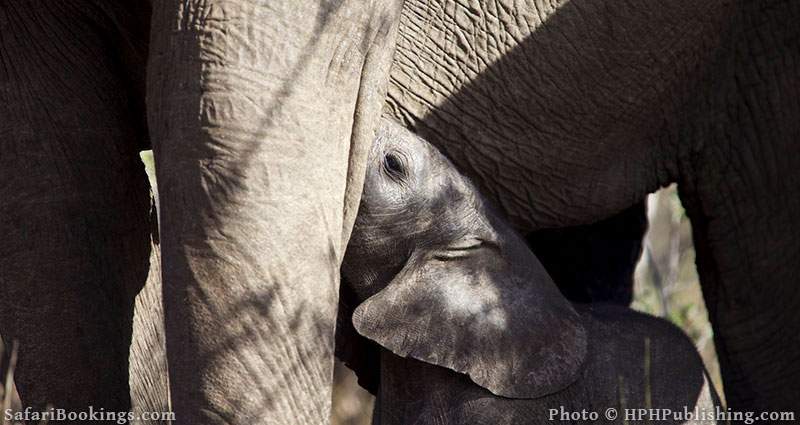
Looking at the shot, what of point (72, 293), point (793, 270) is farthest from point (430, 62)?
point (793, 270)

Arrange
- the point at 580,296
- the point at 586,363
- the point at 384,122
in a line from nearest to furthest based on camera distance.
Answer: the point at 384,122 < the point at 586,363 < the point at 580,296

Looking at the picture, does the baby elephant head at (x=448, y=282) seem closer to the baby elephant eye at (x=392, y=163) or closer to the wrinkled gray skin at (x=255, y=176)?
the baby elephant eye at (x=392, y=163)

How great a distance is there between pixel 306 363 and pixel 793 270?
156 centimetres

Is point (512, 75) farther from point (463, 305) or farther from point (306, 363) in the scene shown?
point (306, 363)

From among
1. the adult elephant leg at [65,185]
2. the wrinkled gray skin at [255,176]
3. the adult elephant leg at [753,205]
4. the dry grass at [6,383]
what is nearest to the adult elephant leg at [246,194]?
the wrinkled gray skin at [255,176]

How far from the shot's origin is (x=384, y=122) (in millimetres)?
2869

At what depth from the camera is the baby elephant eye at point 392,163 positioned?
2.86 meters

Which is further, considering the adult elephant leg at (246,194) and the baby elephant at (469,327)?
the baby elephant at (469,327)

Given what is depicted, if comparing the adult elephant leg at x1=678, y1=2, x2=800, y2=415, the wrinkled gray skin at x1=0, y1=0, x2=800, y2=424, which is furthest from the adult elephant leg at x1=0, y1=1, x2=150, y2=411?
the adult elephant leg at x1=678, y1=2, x2=800, y2=415

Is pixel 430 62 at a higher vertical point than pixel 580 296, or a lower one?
higher

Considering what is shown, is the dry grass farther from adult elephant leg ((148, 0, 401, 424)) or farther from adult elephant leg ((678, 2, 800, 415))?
adult elephant leg ((678, 2, 800, 415))

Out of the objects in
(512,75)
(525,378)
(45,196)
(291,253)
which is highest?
(512,75)

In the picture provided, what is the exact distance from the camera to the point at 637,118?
327 centimetres

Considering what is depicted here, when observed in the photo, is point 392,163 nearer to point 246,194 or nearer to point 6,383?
point 246,194
